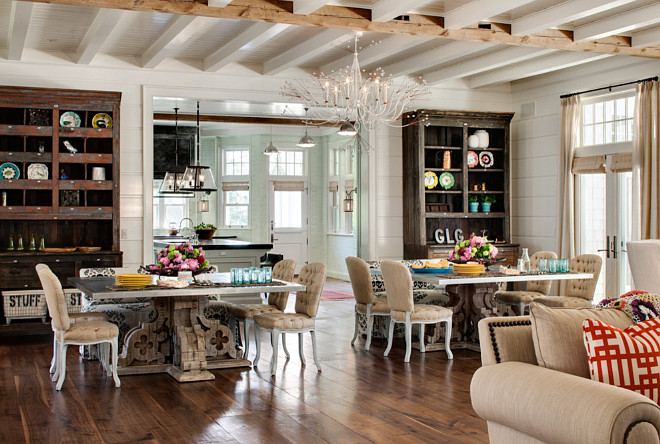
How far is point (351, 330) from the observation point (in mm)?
8242

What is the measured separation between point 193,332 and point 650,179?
514cm

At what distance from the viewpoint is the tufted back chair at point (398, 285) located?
6426 mm

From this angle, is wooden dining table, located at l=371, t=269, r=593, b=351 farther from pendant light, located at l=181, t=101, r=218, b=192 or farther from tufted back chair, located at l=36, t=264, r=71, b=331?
pendant light, located at l=181, t=101, r=218, b=192

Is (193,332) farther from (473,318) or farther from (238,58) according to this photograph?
(238,58)

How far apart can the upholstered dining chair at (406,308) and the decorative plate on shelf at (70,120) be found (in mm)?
3959

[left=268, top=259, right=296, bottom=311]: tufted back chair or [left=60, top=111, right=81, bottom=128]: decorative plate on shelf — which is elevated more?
[left=60, top=111, right=81, bottom=128]: decorative plate on shelf

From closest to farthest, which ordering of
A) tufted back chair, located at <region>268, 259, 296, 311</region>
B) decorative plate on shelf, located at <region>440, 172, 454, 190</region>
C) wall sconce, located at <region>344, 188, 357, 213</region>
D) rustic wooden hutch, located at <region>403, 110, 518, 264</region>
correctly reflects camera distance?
tufted back chair, located at <region>268, 259, 296, 311</region> → rustic wooden hutch, located at <region>403, 110, 518, 264</region> → decorative plate on shelf, located at <region>440, 172, 454, 190</region> → wall sconce, located at <region>344, 188, 357, 213</region>

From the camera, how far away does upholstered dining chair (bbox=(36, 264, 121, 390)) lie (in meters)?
5.37

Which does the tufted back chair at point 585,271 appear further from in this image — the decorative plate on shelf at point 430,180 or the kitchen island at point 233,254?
the kitchen island at point 233,254

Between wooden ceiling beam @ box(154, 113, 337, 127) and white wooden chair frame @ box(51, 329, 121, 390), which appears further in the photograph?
wooden ceiling beam @ box(154, 113, 337, 127)

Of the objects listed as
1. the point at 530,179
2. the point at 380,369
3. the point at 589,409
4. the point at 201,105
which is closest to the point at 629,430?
the point at 589,409

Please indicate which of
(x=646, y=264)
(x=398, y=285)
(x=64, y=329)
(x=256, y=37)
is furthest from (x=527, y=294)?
(x=64, y=329)

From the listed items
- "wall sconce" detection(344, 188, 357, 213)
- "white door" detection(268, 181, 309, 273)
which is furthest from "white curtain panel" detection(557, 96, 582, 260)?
"white door" detection(268, 181, 309, 273)

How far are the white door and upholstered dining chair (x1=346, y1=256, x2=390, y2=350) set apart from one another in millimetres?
8116
